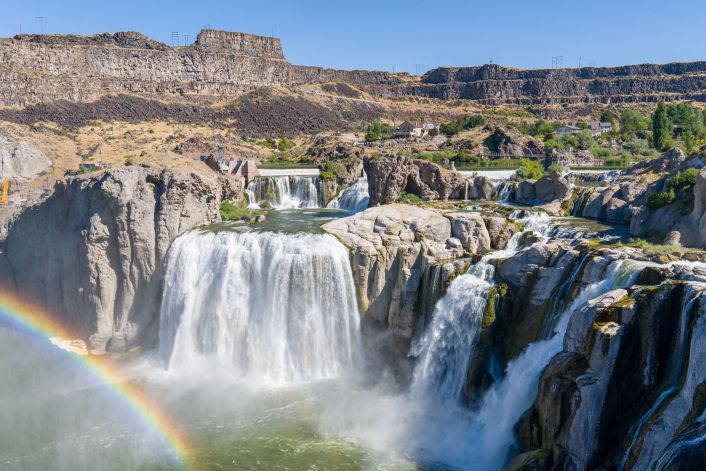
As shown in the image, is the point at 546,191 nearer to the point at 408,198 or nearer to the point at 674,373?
the point at 408,198

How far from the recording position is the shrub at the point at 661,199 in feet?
76.2

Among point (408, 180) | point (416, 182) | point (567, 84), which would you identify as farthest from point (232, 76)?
point (416, 182)

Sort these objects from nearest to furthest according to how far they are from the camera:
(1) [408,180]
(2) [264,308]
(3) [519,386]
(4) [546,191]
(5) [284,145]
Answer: (3) [519,386]
(2) [264,308]
(4) [546,191]
(1) [408,180]
(5) [284,145]

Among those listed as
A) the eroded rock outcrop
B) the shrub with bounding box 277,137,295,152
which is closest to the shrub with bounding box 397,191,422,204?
the eroded rock outcrop

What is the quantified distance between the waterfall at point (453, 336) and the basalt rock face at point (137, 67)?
286 feet

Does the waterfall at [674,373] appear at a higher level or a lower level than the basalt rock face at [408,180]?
lower

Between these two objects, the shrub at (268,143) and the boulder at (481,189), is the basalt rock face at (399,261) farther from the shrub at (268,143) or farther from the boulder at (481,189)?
the shrub at (268,143)

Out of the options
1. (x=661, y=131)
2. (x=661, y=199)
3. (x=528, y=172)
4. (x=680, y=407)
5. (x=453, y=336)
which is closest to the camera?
(x=680, y=407)

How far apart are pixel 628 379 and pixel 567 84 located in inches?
5382

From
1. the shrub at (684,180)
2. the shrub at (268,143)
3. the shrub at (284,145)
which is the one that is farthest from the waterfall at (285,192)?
the shrub at (268,143)

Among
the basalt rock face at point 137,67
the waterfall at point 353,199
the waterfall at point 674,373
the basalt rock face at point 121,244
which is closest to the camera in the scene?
the waterfall at point 674,373

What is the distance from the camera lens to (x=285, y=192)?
Result: 43.8m

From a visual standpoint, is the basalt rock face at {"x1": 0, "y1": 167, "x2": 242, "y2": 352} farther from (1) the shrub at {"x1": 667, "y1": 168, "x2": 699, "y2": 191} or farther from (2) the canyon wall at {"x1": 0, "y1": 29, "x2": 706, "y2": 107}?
(2) the canyon wall at {"x1": 0, "y1": 29, "x2": 706, "y2": 107}

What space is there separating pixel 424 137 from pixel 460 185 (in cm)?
4072
